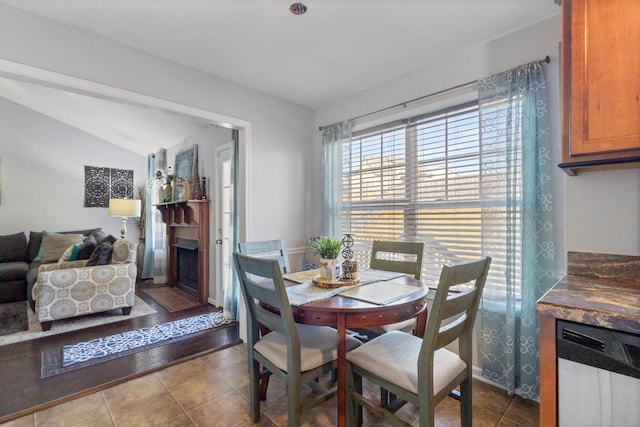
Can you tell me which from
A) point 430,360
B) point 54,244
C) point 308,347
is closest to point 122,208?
point 54,244

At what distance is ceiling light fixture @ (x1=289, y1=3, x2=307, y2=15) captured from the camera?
5.89 feet

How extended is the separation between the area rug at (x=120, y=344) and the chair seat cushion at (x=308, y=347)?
5.75ft

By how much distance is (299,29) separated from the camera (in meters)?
2.05

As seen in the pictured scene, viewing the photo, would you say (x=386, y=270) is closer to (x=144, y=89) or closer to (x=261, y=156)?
(x=261, y=156)

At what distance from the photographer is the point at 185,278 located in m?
4.78

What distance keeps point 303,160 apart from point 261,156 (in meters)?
0.57

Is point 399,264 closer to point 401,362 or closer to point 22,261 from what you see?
point 401,362

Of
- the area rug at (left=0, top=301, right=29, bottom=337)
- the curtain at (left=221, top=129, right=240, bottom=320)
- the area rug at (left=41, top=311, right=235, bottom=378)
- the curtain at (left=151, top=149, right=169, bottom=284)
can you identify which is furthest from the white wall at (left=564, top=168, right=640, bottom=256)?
the curtain at (left=151, top=149, right=169, bottom=284)

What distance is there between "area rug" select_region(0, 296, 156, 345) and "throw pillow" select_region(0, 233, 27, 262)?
3.37 ft

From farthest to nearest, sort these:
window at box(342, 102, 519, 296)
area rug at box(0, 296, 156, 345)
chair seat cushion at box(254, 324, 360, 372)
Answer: area rug at box(0, 296, 156, 345) → window at box(342, 102, 519, 296) → chair seat cushion at box(254, 324, 360, 372)

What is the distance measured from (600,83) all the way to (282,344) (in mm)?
1922

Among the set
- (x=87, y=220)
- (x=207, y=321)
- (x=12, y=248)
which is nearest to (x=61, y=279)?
(x=207, y=321)

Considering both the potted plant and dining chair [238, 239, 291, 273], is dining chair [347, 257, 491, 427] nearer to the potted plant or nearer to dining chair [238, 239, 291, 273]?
the potted plant

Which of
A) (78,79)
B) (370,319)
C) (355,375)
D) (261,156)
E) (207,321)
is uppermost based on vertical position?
(78,79)
